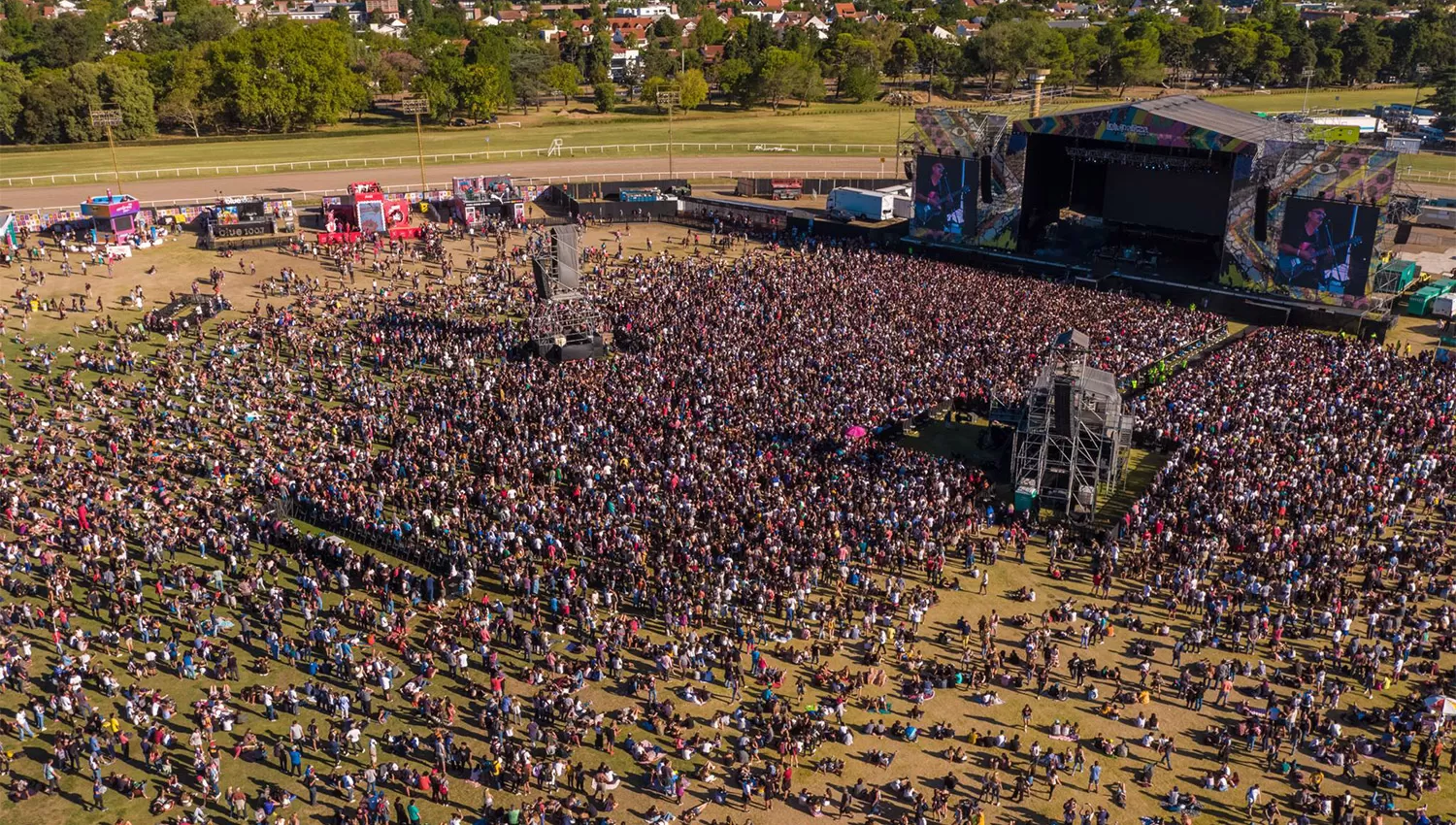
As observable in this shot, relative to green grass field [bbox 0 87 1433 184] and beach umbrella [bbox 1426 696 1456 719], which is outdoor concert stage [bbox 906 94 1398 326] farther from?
beach umbrella [bbox 1426 696 1456 719]

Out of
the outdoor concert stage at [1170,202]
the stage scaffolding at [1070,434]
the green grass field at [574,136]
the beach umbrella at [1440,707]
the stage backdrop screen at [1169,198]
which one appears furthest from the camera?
the green grass field at [574,136]

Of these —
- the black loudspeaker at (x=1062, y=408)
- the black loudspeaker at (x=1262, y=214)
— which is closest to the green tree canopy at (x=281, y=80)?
the black loudspeaker at (x=1262, y=214)

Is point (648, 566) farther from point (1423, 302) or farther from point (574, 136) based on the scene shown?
point (574, 136)

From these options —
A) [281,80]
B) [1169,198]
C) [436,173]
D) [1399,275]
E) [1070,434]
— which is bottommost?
[1070,434]

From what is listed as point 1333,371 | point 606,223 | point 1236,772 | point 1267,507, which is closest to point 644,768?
point 1236,772

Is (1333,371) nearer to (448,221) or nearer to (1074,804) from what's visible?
(1074,804)

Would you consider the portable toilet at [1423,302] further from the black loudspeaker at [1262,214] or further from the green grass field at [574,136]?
the green grass field at [574,136]

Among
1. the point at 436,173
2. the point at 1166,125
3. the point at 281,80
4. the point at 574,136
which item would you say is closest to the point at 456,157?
the point at 436,173
